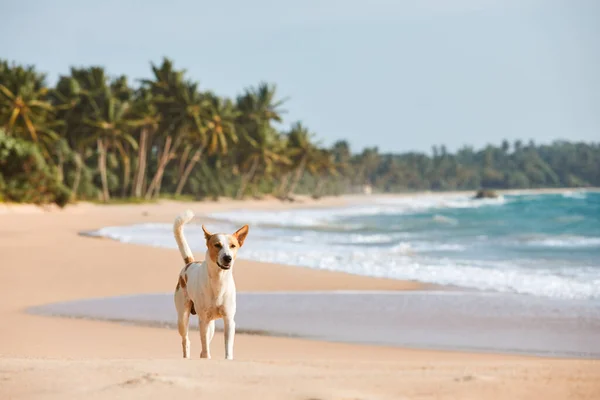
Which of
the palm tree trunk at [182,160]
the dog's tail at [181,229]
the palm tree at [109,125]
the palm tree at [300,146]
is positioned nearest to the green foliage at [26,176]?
the palm tree at [109,125]

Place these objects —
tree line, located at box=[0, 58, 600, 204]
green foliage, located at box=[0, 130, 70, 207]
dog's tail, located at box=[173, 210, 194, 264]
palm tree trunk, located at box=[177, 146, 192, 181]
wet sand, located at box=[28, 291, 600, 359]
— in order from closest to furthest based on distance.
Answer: dog's tail, located at box=[173, 210, 194, 264], wet sand, located at box=[28, 291, 600, 359], green foliage, located at box=[0, 130, 70, 207], tree line, located at box=[0, 58, 600, 204], palm tree trunk, located at box=[177, 146, 192, 181]

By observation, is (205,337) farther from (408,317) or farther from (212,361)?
(408,317)

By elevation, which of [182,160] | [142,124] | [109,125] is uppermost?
[142,124]

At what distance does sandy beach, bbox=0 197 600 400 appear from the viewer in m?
4.07

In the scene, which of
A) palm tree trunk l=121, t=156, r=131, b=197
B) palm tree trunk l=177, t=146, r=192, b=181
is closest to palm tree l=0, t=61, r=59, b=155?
palm tree trunk l=121, t=156, r=131, b=197

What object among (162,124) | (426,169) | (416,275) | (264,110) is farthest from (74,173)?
(426,169)

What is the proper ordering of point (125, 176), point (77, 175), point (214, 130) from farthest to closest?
point (214, 130)
point (125, 176)
point (77, 175)

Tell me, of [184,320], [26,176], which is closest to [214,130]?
[26,176]

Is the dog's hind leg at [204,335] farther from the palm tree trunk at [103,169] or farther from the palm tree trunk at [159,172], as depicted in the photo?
the palm tree trunk at [159,172]

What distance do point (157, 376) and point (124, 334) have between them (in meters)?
3.82

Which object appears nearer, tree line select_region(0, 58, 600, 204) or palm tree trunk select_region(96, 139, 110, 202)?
tree line select_region(0, 58, 600, 204)

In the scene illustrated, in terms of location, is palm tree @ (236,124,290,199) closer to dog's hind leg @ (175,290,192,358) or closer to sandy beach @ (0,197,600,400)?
sandy beach @ (0,197,600,400)

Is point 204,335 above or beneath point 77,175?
beneath

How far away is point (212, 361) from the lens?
5.05 m
